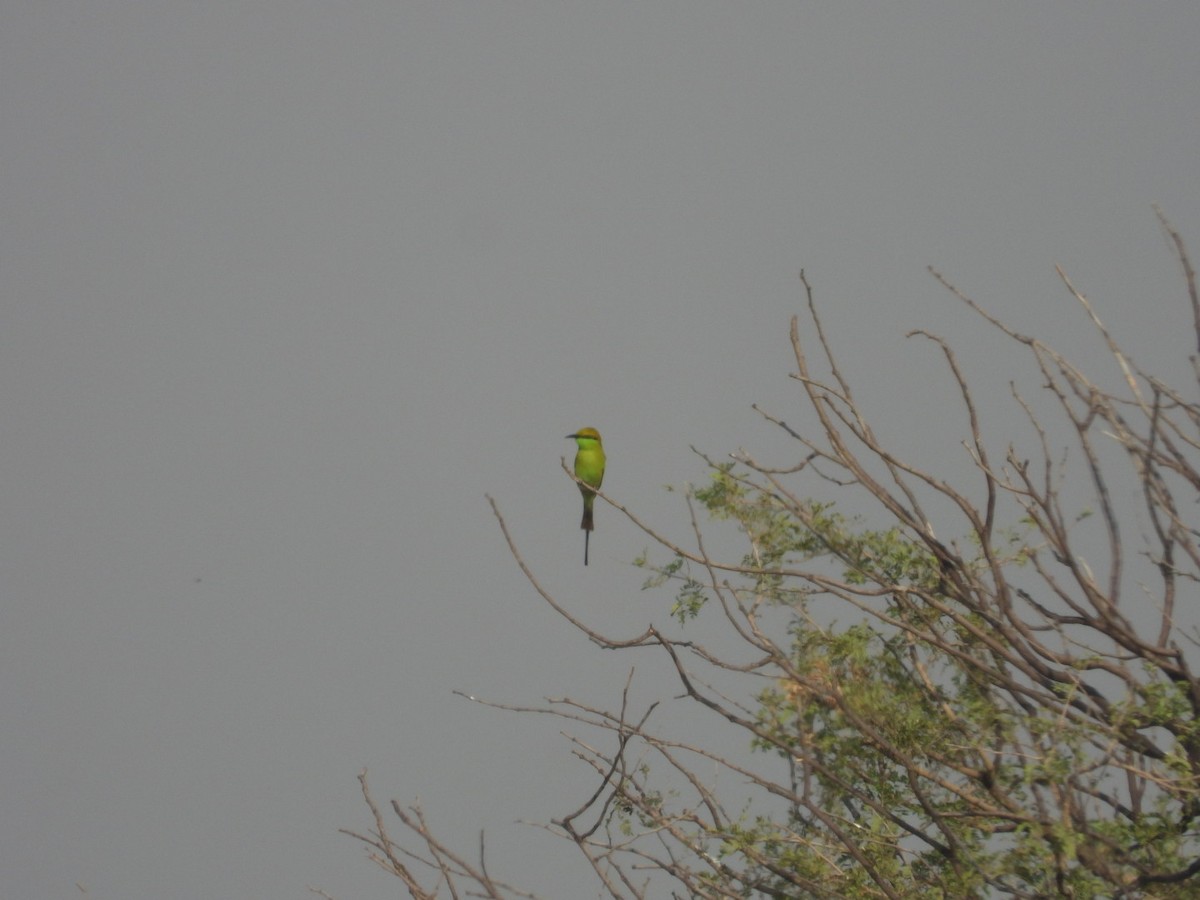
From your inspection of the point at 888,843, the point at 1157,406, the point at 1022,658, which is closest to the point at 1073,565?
the point at 1022,658

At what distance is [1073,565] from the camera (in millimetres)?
3488

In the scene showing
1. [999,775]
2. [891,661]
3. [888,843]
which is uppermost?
[891,661]

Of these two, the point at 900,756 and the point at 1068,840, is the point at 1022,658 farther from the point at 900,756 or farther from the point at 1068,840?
the point at 1068,840

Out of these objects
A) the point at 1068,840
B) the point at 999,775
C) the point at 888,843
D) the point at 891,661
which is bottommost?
the point at 1068,840

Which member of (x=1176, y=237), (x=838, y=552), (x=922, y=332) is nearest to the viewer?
(x=1176, y=237)

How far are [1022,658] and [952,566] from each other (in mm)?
335

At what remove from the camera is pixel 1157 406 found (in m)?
3.09

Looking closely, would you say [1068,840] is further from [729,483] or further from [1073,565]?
[729,483]

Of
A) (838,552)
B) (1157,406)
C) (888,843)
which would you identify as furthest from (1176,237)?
(888,843)

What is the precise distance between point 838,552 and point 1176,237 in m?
1.32

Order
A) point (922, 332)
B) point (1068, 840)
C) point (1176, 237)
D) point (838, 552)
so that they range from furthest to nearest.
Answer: point (838, 552) → point (922, 332) → point (1176, 237) → point (1068, 840)

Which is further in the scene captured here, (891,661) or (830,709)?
(891,661)

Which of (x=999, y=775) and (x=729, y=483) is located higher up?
(x=729, y=483)

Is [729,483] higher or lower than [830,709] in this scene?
higher
